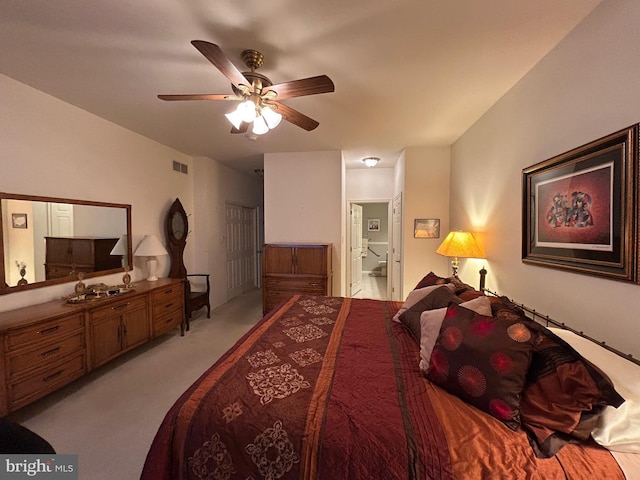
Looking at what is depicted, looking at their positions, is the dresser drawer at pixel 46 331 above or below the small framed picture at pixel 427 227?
below

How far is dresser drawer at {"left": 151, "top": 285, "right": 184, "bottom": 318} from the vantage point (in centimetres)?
311

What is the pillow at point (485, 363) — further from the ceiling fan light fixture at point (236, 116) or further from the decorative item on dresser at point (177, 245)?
A: the decorative item on dresser at point (177, 245)

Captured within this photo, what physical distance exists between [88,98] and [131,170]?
1.02 meters

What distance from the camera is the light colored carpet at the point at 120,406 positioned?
1.69 metres

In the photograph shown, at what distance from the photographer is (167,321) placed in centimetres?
328

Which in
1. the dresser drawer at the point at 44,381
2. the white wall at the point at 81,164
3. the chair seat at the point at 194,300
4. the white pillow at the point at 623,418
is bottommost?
the dresser drawer at the point at 44,381

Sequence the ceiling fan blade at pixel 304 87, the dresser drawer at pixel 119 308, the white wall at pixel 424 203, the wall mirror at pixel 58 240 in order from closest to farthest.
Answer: the ceiling fan blade at pixel 304 87, the wall mirror at pixel 58 240, the dresser drawer at pixel 119 308, the white wall at pixel 424 203

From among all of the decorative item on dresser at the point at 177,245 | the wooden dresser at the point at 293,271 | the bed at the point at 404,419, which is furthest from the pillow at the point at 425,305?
the decorative item on dresser at the point at 177,245

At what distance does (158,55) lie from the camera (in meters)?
1.84

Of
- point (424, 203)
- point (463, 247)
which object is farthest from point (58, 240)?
point (424, 203)

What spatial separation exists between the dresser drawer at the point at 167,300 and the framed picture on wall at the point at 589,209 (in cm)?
368

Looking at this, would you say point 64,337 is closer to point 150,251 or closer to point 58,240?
point 58,240

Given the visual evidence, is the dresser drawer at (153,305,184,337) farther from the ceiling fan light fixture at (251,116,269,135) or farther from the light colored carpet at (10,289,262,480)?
the ceiling fan light fixture at (251,116,269,135)

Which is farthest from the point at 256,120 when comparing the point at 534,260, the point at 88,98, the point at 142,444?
the point at 142,444
